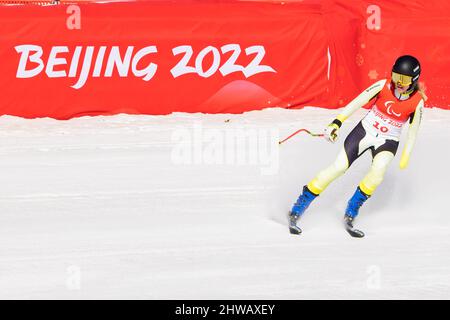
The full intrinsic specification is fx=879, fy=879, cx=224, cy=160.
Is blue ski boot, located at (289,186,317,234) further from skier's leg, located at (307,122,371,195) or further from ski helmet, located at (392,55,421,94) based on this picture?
ski helmet, located at (392,55,421,94)

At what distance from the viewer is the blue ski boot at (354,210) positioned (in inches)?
302

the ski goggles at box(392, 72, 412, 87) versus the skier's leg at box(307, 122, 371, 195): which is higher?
the ski goggles at box(392, 72, 412, 87)

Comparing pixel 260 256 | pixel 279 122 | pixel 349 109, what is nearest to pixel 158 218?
pixel 260 256

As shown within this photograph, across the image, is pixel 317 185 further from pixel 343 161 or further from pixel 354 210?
pixel 354 210

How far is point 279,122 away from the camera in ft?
42.7

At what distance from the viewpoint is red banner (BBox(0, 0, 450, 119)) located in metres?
13.1

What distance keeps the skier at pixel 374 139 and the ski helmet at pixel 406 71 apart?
10 centimetres

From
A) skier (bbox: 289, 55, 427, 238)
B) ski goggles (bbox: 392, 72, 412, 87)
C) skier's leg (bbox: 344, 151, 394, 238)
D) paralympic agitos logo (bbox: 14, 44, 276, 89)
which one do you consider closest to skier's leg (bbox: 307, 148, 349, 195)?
skier (bbox: 289, 55, 427, 238)

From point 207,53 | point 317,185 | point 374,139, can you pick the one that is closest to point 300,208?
point 317,185

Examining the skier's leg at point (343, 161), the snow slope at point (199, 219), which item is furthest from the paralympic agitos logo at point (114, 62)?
the skier's leg at point (343, 161)

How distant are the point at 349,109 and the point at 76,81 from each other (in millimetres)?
6399

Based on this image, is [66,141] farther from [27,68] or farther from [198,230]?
[198,230]

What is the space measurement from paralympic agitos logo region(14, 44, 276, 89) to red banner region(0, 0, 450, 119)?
15 mm

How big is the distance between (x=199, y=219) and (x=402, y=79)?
2299mm
